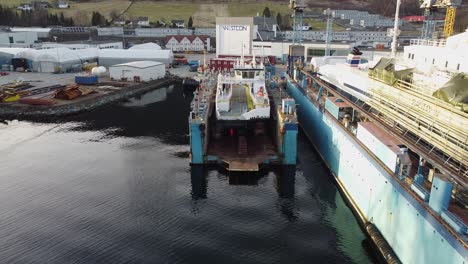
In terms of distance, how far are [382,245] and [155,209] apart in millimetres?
13672

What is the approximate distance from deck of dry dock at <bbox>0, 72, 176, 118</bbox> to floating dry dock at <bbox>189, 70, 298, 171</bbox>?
20.1 m

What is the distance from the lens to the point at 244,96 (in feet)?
132

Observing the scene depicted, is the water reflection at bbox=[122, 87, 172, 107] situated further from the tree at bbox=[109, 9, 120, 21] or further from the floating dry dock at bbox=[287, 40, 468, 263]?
the tree at bbox=[109, 9, 120, 21]

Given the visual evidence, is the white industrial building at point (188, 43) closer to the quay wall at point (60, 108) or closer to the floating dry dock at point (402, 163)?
the quay wall at point (60, 108)

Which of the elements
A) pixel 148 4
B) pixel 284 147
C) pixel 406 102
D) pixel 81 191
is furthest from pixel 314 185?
pixel 148 4

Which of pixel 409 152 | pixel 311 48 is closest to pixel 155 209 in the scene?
pixel 409 152

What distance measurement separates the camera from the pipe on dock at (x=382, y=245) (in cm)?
1786

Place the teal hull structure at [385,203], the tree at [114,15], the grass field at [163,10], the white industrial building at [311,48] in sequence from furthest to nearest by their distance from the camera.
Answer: the tree at [114,15], the grass field at [163,10], the white industrial building at [311,48], the teal hull structure at [385,203]

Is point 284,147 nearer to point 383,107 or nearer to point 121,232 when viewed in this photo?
point 383,107

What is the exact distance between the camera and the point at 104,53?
266ft

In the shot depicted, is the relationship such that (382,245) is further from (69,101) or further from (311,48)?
(311,48)

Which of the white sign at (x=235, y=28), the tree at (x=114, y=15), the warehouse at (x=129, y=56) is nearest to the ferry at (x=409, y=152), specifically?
the white sign at (x=235, y=28)

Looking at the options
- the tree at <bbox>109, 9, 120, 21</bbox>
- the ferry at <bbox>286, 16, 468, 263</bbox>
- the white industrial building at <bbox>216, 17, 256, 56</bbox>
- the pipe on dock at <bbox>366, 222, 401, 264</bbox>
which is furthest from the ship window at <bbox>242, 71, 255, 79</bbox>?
the tree at <bbox>109, 9, 120, 21</bbox>

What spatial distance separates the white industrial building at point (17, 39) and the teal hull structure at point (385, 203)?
91.2 m
